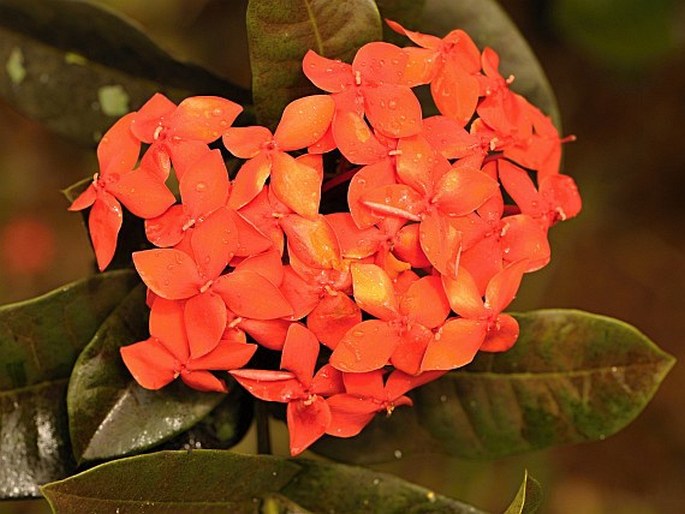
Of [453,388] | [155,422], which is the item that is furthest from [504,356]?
[155,422]

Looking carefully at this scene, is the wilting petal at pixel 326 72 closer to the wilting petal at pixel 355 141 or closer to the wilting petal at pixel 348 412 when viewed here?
the wilting petal at pixel 355 141

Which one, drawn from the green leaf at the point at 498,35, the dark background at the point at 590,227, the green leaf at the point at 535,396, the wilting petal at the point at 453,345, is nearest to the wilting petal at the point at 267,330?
the wilting petal at the point at 453,345

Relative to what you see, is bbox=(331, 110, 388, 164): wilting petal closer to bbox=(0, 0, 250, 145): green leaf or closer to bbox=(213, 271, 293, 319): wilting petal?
Result: bbox=(213, 271, 293, 319): wilting petal

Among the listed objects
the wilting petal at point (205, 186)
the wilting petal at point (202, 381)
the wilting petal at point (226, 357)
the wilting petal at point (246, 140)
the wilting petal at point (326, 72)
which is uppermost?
the wilting petal at point (326, 72)

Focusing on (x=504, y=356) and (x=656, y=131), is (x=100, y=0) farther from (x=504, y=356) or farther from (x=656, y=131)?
(x=504, y=356)

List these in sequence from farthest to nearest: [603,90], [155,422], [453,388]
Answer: [603,90], [453,388], [155,422]

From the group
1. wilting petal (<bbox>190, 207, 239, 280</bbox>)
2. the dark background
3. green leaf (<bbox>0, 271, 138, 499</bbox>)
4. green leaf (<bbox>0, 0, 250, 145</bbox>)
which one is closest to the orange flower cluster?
wilting petal (<bbox>190, 207, 239, 280</bbox>)
